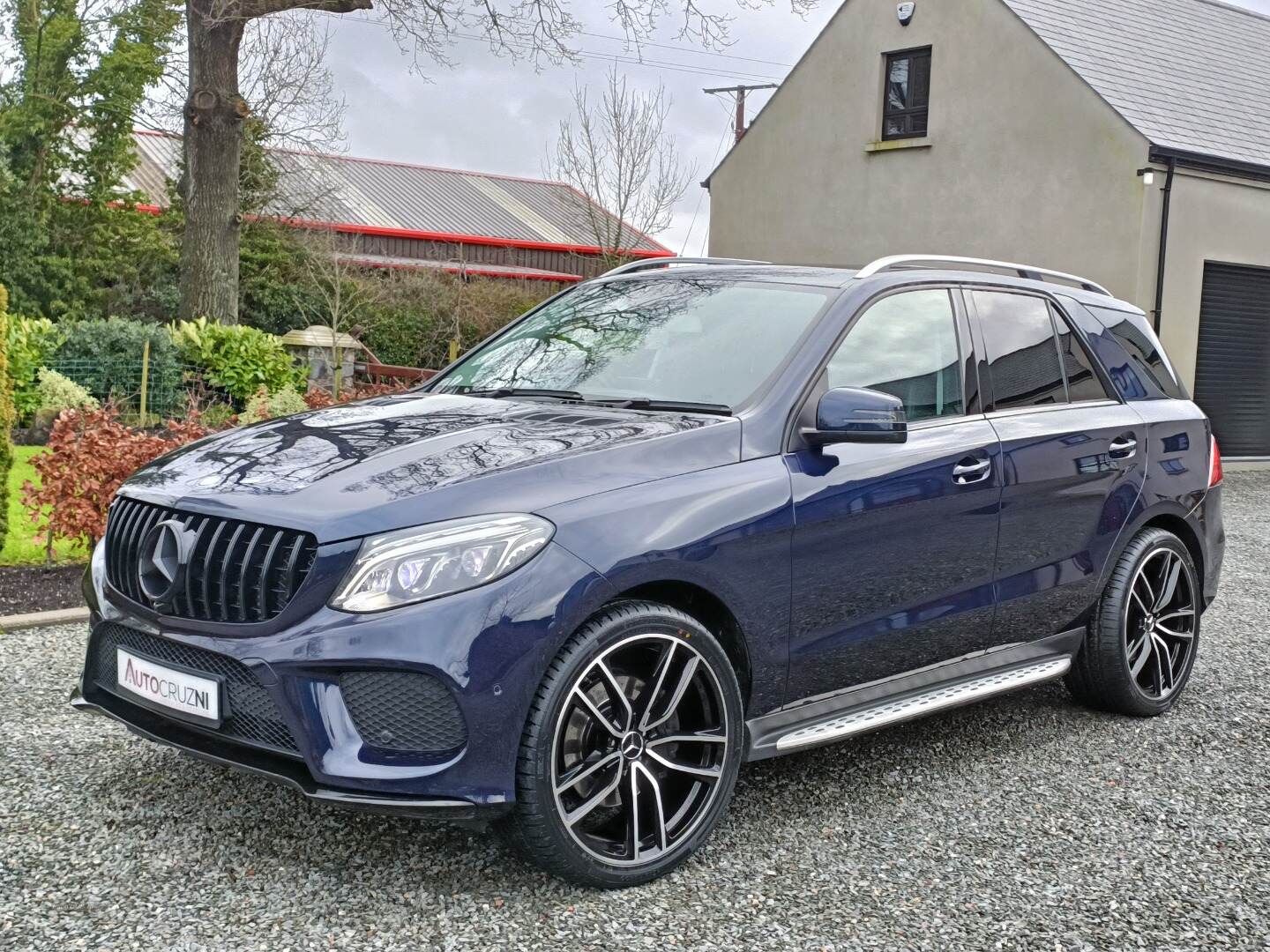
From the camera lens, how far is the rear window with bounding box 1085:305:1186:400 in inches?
220

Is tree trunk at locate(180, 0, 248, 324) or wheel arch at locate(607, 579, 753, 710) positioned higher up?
tree trunk at locate(180, 0, 248, 324)

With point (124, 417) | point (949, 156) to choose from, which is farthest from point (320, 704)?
point (949, 156)

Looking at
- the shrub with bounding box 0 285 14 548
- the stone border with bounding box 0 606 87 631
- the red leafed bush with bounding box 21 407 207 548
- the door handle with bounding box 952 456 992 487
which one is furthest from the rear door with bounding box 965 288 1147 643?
the shrub with bounding box 0 285 14 548

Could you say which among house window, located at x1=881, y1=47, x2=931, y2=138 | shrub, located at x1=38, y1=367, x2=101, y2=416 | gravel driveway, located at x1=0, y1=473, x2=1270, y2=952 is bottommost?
gravel driveway, located at x1=0, y1=473, x2=1270, y2=952

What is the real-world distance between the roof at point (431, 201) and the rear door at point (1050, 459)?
1172 inches

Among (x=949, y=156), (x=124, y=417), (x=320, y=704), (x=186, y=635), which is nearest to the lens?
(x=320, y=704)

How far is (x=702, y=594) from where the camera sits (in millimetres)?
3680

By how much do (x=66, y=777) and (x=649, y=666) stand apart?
2134mm

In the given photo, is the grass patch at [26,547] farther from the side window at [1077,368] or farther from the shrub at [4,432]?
the side window at [1077,368]

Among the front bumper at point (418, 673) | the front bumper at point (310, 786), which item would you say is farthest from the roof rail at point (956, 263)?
the front bumper at point (310, 786)

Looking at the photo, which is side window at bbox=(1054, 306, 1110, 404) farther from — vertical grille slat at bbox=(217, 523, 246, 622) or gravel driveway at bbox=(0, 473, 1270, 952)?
vertical grille slat at bbox=(217, 523, 246, 622)

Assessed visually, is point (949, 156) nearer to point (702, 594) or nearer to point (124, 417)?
point (124, 417)

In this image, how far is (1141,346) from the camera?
573 centimetres

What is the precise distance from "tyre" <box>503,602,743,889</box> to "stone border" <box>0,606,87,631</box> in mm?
4000
